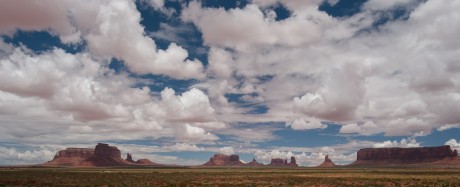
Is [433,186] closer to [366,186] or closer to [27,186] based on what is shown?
[366,186]

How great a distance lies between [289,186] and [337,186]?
23.7 ft

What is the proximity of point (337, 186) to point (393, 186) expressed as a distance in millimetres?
8257

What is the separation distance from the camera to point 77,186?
58.0 m

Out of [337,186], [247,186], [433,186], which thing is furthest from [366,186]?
[247,186]

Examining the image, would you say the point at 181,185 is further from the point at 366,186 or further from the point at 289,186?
the point at 366,186

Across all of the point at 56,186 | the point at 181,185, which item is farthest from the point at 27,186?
the point at 181,185

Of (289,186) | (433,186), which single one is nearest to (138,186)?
(289,186)

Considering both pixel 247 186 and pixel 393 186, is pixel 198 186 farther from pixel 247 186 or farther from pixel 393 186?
pixel 393 186

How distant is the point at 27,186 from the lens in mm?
55594

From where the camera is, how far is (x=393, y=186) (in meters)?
58.4

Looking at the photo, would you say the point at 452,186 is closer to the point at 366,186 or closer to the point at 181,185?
the point at 366,186

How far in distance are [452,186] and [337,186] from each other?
16.2m

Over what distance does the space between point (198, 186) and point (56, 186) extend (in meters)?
20.5

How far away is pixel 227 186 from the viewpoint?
58062 mm
